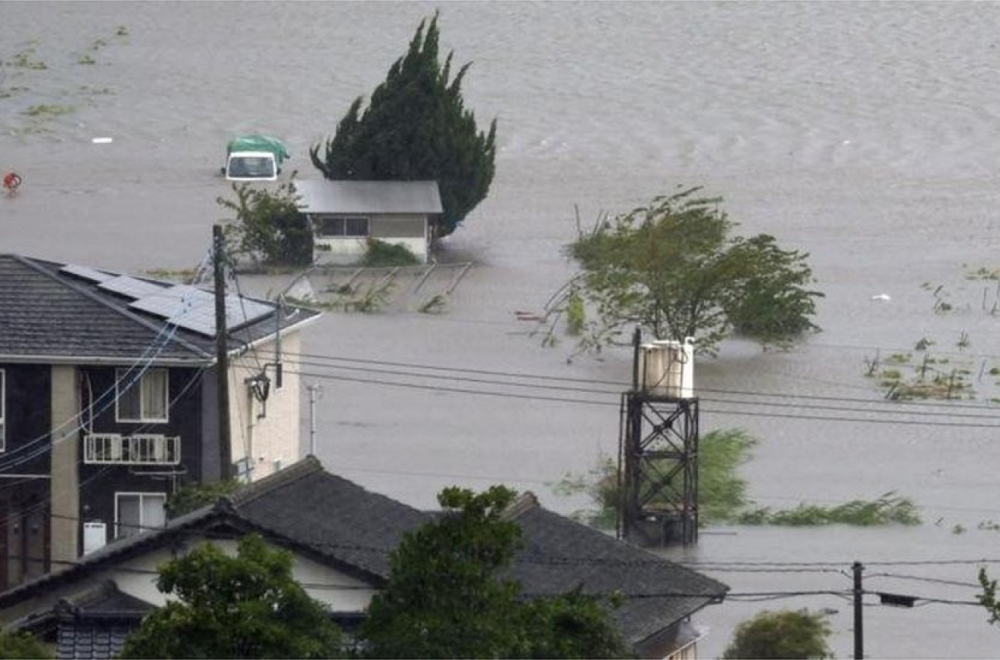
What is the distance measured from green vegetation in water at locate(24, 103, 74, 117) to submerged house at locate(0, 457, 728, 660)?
110ft

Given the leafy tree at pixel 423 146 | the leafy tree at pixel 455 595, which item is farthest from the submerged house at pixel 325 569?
the leafy tree at pixel 423 146

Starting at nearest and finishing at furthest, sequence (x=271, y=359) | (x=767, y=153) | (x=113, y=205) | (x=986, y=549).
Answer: (x=271, y=359) → (x=986, y=549) → (x=113, y=205) → (x=767, y=153)

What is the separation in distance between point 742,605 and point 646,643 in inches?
233

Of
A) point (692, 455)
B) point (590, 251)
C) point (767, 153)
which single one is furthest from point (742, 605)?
point (767, 153)

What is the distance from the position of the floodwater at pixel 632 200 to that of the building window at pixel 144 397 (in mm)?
4267

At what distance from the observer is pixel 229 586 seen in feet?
29.4

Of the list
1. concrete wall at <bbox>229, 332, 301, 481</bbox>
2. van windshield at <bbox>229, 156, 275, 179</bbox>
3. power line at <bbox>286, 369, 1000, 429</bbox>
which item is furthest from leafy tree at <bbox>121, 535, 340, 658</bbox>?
van windshield at <bbox>229, 156, 275, 179</bbox>

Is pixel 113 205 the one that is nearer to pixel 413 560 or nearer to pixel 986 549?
pixel 986 549

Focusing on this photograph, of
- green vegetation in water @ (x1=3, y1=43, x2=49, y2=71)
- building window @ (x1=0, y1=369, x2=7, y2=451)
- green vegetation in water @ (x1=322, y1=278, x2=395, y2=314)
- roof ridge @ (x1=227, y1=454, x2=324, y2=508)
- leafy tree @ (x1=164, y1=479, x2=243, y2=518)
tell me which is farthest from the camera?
green vegetation in water @ (x1=3, y1=43, x2=49, y2=71)

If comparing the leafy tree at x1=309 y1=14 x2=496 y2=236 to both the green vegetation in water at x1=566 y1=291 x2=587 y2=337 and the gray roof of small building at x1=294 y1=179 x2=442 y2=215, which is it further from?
the green vegetation in water at x1=566 y1=291 x2=587 y2=337

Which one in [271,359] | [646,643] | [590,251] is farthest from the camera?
[590,251]

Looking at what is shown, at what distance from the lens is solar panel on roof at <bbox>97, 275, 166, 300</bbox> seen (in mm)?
20094

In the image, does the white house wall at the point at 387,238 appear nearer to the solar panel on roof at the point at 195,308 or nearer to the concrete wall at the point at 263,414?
the solar panel on roof at the point at 195,308

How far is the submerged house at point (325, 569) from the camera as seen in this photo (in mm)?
12930
